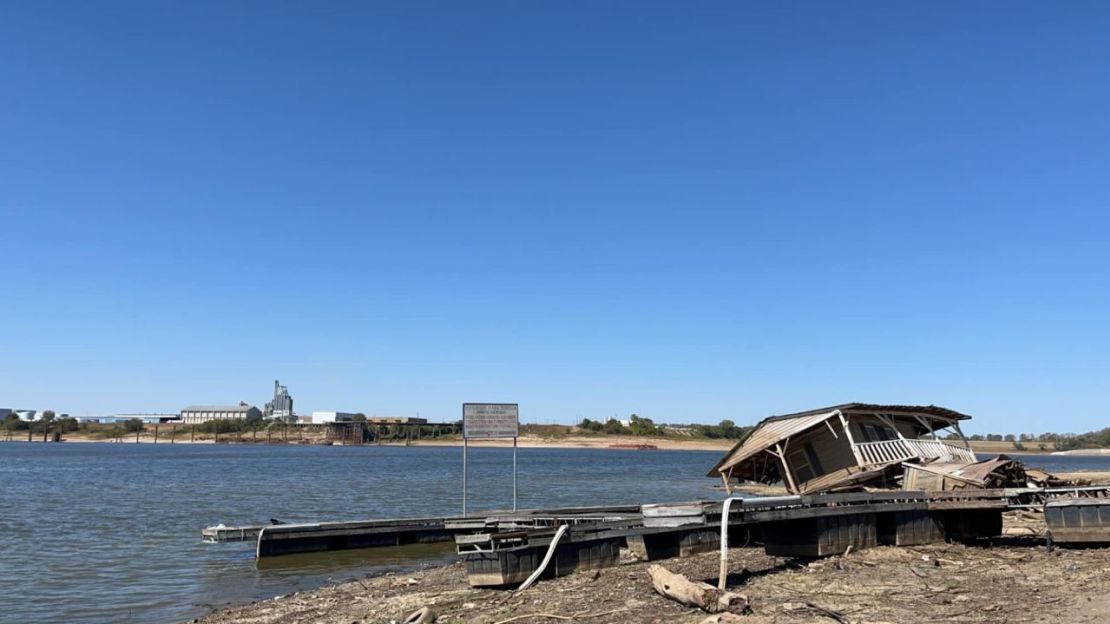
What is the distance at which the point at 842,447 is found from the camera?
24016 millimetres

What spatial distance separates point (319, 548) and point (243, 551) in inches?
103

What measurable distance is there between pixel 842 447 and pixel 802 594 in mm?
13183

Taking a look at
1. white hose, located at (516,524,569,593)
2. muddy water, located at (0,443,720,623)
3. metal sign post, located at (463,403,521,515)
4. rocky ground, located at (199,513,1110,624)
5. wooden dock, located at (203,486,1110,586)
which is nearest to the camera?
rocky ground, located at (199,513,1110,624)

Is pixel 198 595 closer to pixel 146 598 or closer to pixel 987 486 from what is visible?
pixel 146 598

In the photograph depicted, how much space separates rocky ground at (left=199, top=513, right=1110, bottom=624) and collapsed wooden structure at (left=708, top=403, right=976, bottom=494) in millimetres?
6051

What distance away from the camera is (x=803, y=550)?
15.7 m

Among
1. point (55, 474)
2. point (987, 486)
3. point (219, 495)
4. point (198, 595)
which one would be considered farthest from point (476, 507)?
point (55, 474)

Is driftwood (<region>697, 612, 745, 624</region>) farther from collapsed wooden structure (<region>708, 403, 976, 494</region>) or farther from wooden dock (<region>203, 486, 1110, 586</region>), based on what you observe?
collapsed wooden structure (<region>708, 403, 976, 494</region>)

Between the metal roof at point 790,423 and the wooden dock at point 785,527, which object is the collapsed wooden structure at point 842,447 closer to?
the metal roof at point 790,423

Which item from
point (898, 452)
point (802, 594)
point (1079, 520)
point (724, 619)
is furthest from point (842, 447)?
point (724, 619)

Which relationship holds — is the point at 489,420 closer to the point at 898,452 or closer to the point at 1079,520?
the point at 898,452

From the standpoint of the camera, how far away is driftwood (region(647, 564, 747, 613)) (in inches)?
413

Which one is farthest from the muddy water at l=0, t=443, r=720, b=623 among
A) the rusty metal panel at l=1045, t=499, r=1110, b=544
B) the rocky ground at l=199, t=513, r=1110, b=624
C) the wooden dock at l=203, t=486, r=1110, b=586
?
the rusty metal panel at l=1045, t=499, r=1110, b=544

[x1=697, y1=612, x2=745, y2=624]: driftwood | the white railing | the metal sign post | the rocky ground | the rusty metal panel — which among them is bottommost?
the rocky ground
